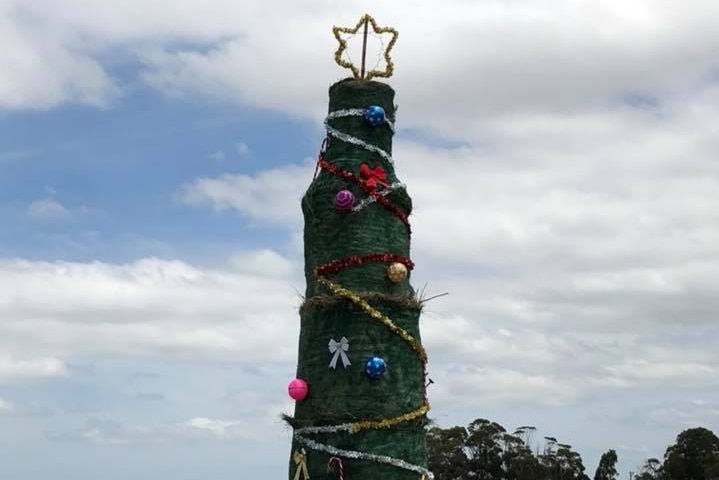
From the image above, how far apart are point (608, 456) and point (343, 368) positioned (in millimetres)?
41467

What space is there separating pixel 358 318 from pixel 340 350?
488 mm

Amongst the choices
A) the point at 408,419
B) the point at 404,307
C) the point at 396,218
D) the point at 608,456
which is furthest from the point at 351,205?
the point at 608,456

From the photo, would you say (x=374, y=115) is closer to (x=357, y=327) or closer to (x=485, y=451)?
(x=357, y=327)

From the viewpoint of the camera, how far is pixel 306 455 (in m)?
12.4

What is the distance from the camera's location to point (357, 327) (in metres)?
12.4

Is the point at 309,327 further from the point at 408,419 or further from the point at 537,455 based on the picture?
the point at 537,455

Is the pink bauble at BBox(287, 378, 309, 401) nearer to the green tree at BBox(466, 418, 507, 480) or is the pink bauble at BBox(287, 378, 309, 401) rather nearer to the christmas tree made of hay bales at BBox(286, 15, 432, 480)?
the christmas tree made of hay bales at BBox(286, 15, 432, 480)

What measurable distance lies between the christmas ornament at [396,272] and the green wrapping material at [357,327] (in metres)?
0.12

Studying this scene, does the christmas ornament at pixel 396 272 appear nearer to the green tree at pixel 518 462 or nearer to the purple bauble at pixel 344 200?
the purple bauble at pixel 344 200

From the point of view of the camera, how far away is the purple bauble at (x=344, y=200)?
1270 centimetres

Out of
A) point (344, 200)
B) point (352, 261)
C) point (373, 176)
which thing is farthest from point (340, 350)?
point (373, 176)

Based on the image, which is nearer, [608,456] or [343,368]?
[343,368]

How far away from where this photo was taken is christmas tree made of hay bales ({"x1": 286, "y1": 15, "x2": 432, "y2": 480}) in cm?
1216

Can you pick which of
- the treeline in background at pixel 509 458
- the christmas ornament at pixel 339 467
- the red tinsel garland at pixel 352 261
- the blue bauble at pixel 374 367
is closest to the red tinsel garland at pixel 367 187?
the red tinsel garland at pixel 352 261
